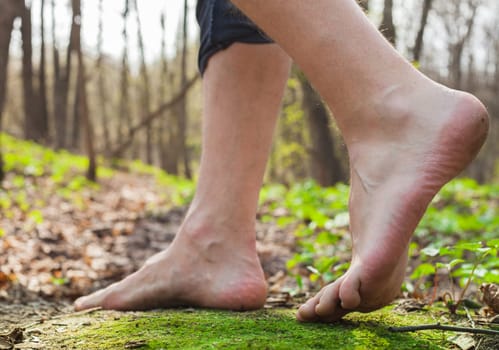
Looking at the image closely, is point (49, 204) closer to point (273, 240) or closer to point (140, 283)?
point (273, 240)

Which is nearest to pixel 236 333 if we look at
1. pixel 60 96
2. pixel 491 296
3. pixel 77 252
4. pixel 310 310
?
pixel 310 310

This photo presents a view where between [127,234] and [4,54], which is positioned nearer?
[127,234]

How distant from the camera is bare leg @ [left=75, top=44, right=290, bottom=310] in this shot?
132 centimetres

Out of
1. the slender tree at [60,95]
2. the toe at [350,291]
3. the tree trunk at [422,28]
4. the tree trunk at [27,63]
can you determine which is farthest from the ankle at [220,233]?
the slender tree at [60,95]

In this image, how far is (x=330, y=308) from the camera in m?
0.95

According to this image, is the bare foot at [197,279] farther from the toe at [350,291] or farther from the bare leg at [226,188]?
the toe at [350,291]

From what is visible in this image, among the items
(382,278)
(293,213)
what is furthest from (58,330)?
(293,213)

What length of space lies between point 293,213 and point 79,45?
3.96 m

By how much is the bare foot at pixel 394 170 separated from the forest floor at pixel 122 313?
→ 9 centimetres

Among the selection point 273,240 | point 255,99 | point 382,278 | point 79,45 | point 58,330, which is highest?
point 79,45

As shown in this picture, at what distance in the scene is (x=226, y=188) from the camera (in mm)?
1312

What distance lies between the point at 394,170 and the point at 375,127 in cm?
9

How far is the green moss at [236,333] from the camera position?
0.84 metres

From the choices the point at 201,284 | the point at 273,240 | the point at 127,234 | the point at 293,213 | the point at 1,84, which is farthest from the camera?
the point at 1,84
